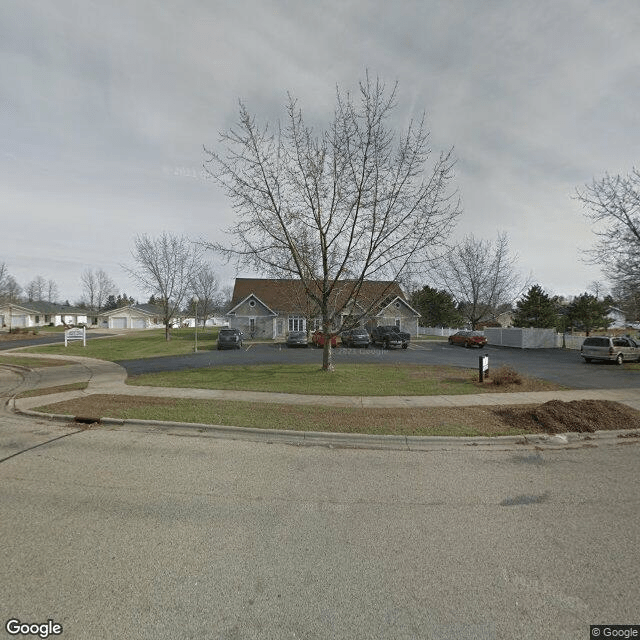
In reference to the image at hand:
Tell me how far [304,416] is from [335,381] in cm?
402

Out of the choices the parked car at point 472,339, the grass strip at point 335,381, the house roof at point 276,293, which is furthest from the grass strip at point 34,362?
the parked car at point 472,339

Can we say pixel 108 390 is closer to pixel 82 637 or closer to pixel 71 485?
pixel 71 485

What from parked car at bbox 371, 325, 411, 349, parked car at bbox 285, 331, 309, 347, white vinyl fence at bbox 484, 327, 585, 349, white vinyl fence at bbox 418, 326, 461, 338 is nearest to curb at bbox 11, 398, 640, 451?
parked car at bbox 285, 331, 309, 347

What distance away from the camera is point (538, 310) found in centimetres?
3653

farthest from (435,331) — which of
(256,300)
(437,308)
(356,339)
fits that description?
(256,300)

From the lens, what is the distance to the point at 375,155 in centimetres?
1160

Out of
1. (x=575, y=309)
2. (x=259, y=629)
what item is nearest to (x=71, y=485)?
(x=259, y=629)

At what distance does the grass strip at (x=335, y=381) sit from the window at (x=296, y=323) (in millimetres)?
23679

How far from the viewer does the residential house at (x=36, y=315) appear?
64062 mm

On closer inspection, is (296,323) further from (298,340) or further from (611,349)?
(611,349)

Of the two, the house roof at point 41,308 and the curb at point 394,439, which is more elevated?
the house roof at point 41,308

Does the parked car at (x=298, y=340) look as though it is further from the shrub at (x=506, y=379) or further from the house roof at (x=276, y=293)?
the shrub at (x=506, y=379)

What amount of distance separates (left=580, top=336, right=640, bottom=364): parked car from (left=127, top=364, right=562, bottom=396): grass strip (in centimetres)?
989

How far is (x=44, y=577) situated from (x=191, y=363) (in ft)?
47.4
